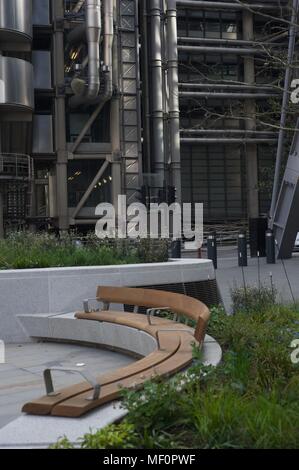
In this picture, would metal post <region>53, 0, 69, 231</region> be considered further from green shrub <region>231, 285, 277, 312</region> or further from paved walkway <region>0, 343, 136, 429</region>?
green shrub <region>231, 285, 277, 312</region>

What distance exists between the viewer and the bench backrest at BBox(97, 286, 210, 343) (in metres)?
5.90

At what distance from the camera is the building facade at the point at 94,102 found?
35656 mm

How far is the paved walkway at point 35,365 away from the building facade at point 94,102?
2378 cm

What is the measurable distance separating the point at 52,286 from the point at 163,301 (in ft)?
7.67

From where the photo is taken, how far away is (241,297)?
8.44m

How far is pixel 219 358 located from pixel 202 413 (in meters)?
1.74

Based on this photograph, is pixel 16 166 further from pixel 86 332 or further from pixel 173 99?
pixel 86 332

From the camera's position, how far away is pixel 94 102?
39.6 metres

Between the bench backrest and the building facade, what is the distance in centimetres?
2369
